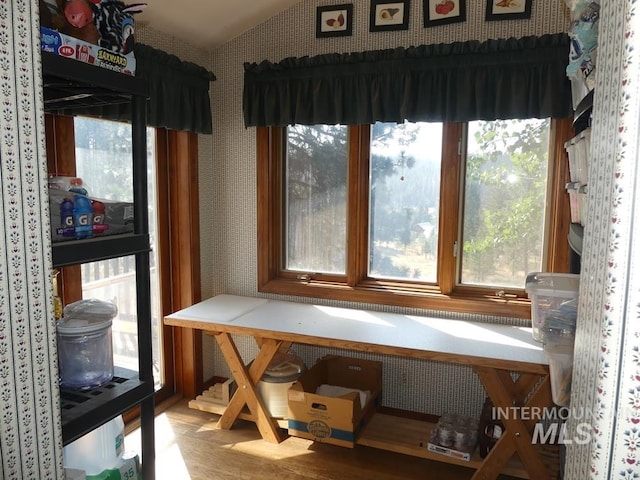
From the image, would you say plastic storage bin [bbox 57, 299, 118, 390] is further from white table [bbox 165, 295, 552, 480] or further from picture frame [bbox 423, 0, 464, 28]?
picture frame [bbox 423, 0, 464, 28]

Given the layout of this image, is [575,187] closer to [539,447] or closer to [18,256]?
[539,447]

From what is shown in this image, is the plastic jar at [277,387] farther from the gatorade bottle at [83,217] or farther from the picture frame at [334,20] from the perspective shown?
the picture frame at [334,20]

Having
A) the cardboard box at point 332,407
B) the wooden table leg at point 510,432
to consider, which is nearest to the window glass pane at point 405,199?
the cardboard box at point 332,407

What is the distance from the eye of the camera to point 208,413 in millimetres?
2846

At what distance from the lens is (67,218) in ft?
4.31

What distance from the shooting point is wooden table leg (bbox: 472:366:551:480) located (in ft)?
6.82

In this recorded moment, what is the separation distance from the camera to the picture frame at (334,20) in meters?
2.67

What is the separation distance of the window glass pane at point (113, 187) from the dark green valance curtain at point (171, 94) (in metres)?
0.19

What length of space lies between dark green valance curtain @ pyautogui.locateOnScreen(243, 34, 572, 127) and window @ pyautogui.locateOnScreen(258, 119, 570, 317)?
0.59 feet

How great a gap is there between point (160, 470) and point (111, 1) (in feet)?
6.67

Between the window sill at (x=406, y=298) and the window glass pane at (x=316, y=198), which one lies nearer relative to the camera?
the window sill at (x=406, y=298)

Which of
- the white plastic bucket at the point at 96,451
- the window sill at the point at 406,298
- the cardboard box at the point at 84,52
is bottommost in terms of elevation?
the white plastic bucket at the point at 96,451

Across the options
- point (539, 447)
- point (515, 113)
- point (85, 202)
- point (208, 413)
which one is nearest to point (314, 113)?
point (515, 113)

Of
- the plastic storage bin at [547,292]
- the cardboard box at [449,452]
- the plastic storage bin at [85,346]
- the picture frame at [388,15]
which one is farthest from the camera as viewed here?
the picture frame at [388,15]
